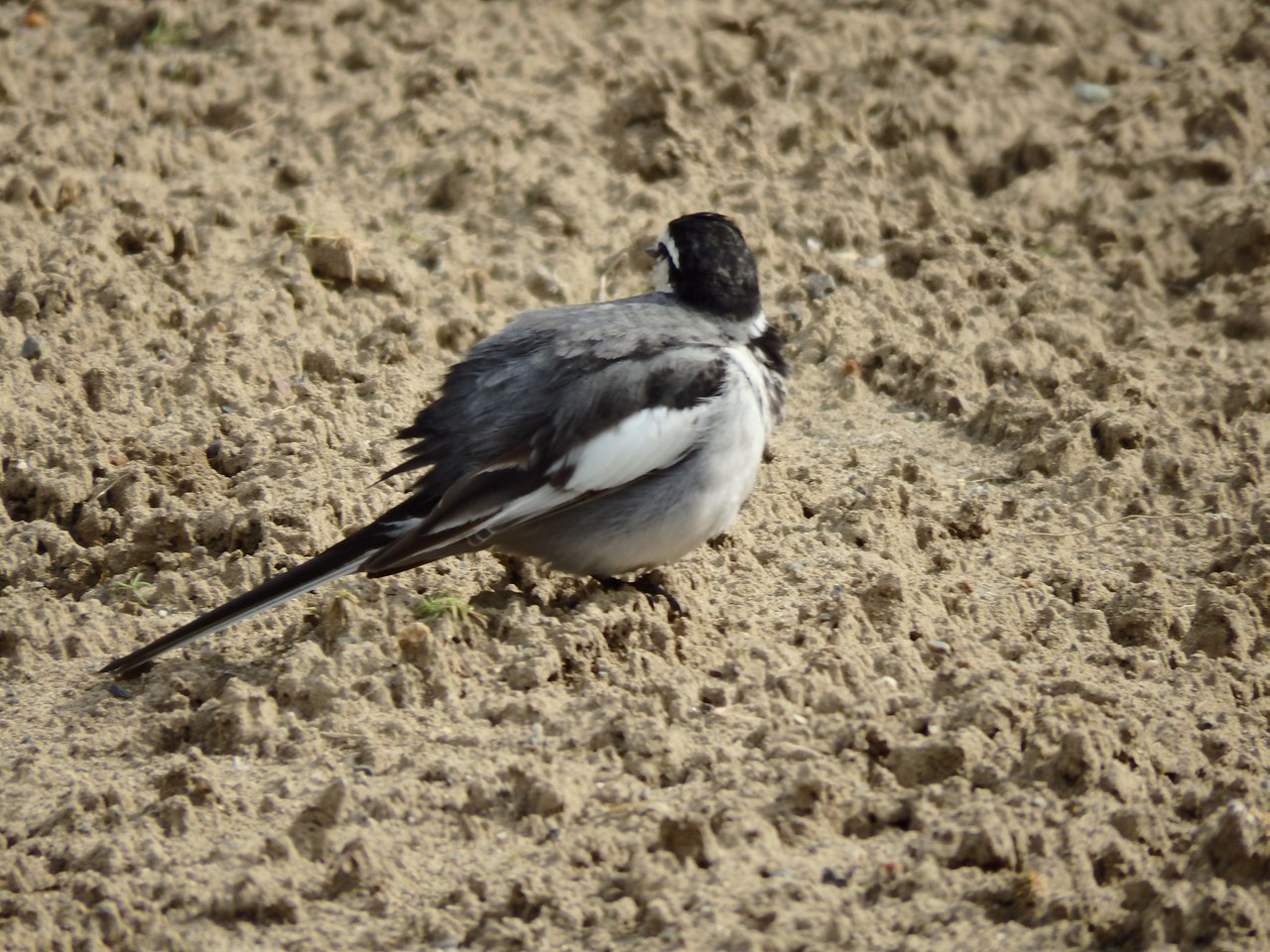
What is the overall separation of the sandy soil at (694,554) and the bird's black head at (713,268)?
855 mm

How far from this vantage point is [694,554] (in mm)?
5902

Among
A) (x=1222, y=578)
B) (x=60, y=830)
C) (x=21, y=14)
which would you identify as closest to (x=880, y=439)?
(x=1222, y=578)

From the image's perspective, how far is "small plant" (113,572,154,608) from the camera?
18.4 ft

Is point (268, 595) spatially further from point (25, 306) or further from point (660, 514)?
point (25, 306)

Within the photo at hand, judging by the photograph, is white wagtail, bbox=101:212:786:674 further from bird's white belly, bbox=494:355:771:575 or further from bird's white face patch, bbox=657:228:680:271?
bird's white face patch, bbox=657:228:680:271

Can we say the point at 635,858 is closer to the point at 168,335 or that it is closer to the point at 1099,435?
the point at 1099,435

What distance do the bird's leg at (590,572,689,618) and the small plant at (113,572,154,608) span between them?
1.63 m

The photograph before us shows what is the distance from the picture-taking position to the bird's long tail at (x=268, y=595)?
501cm

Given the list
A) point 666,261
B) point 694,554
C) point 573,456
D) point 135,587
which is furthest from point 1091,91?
point 135,587

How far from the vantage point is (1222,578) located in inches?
218

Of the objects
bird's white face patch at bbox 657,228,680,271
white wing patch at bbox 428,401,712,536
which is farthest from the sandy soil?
bird's white face patch at bbox 657,228,680,271

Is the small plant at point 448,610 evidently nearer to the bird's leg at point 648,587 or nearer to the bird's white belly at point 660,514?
the bird's white belly at point 660,514

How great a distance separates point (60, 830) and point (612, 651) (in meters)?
1.81

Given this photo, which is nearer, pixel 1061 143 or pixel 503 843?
pixel 503 843
